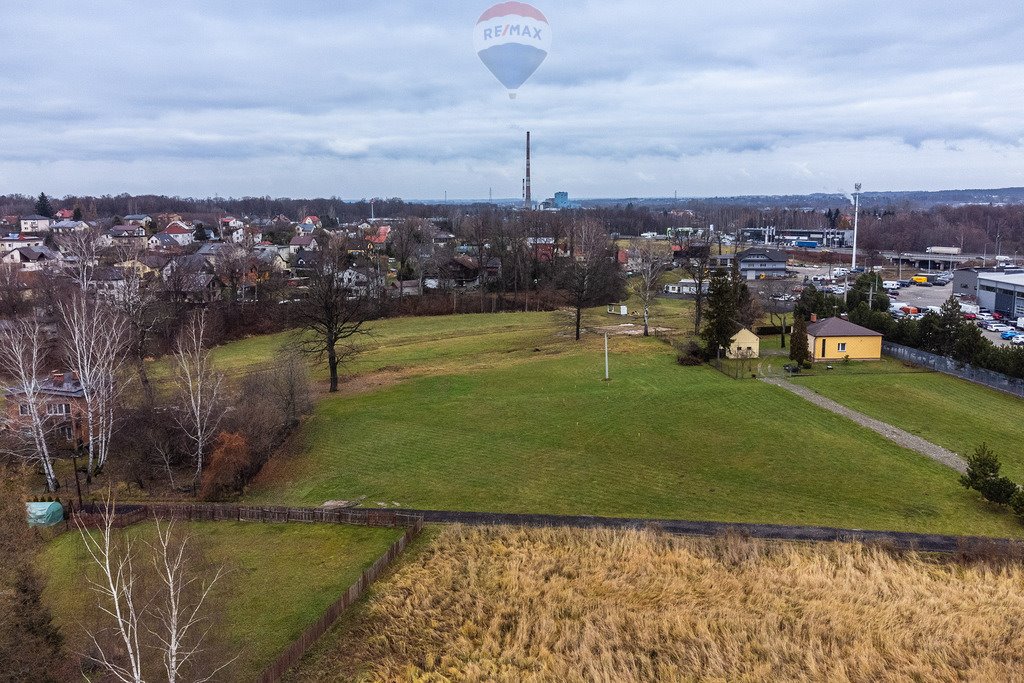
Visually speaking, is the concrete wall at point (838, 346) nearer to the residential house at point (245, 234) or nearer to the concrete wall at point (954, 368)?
the concrete wall at point (954, 368)

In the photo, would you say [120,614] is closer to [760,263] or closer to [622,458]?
→ [622,458]

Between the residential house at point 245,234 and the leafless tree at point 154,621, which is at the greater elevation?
the residential house at point 245,234

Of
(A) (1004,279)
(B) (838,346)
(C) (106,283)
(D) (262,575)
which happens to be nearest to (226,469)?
(D) (262,575)

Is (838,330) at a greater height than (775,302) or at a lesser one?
lesser

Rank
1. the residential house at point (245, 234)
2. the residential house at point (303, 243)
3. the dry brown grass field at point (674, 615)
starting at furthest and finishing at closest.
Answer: the residential house at point (303, 243) < the residential house at point (245, 234) < the dry brown grass field at point (674, 615)

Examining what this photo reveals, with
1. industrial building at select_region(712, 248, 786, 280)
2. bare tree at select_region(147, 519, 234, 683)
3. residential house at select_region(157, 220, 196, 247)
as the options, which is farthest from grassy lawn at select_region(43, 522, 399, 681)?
residential house at select_region(157, 220, 196, 247)

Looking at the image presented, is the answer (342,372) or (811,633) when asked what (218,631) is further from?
(342,372)

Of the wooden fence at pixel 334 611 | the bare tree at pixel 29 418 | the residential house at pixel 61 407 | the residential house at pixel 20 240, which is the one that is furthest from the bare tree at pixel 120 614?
the residential house at pixel 20 240
